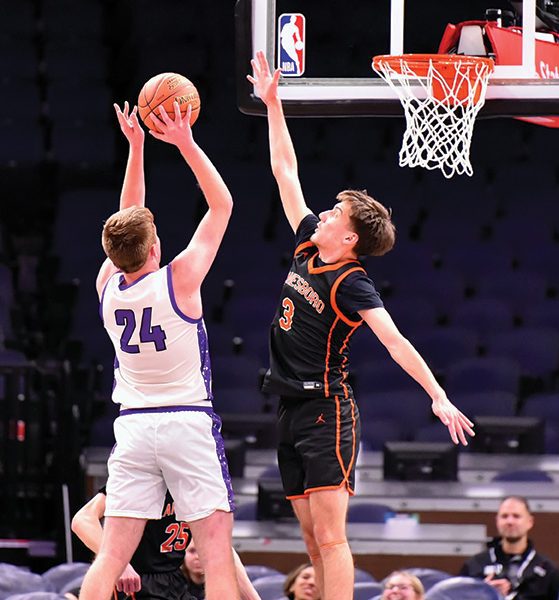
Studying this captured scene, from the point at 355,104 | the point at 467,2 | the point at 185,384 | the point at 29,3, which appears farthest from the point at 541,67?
the point at 29,3

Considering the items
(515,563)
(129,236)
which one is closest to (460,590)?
(515,563)

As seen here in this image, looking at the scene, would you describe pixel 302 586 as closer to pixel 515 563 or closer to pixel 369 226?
pixel 515 563

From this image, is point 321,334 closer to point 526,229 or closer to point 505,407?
point 505,407

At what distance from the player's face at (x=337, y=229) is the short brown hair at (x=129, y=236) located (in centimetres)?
78

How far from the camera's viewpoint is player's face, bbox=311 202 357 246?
18.6ft

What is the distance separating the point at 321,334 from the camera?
5.68m

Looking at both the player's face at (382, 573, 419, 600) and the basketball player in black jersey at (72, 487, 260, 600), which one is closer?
the basketball player in black jersey at (72, 487, 260, 600)

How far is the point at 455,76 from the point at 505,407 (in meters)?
5.35

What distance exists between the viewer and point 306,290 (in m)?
5.73

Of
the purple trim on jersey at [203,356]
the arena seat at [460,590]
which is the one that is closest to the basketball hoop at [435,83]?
the purple trim on jersey at [203,356]

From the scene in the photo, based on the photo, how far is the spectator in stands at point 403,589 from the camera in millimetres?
7250

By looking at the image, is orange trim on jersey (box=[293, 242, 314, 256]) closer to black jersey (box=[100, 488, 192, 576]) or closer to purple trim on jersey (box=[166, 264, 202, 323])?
purple trim on jersey (box=[166, 264, 202, 323])

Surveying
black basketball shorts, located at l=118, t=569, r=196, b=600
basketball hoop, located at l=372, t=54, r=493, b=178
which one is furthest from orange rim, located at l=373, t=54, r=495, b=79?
black basketball shorts, located at l=118, t=569, r=196, b=600

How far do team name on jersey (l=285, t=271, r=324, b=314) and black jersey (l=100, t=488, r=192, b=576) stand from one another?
1096 millimetres
